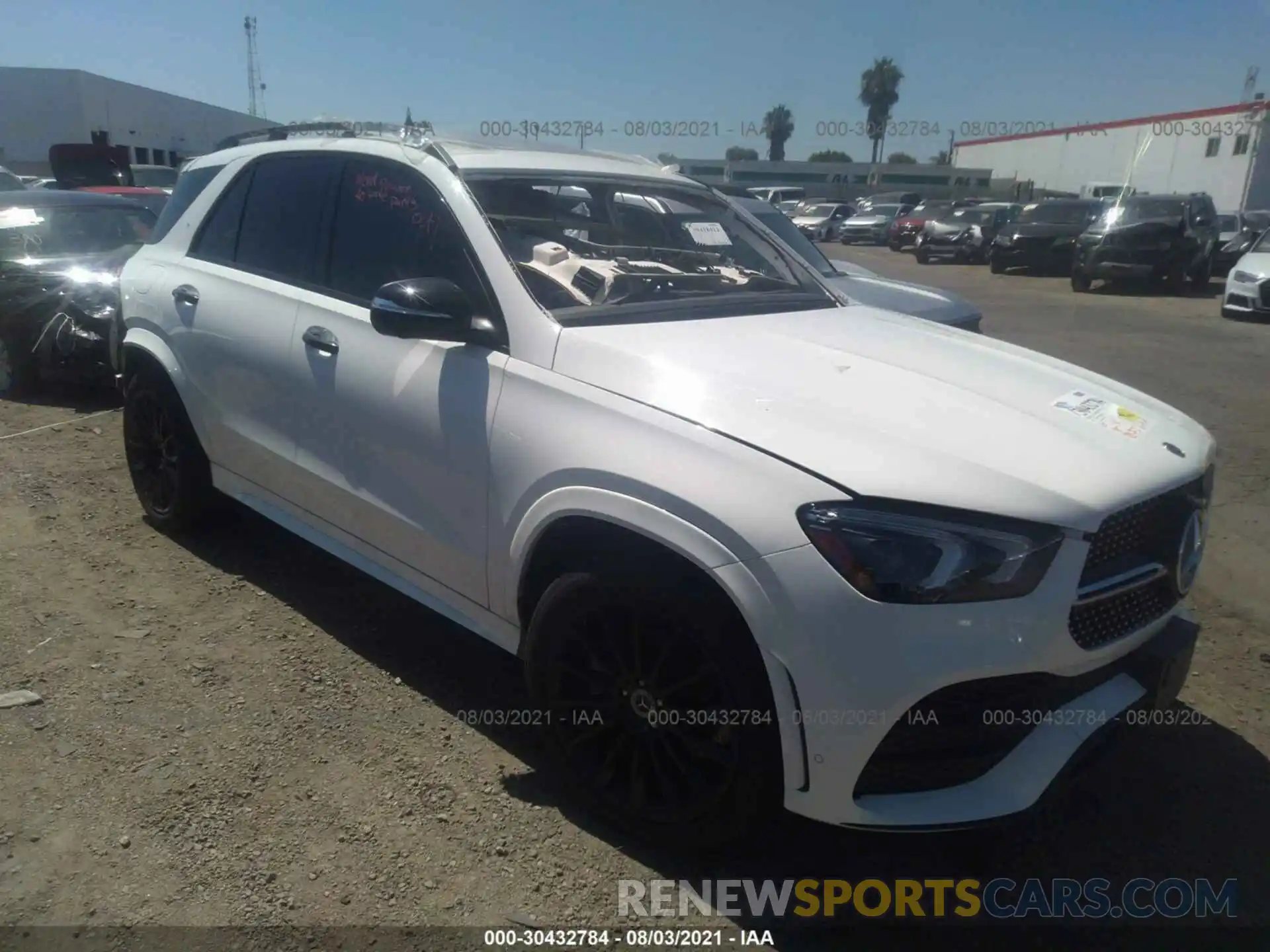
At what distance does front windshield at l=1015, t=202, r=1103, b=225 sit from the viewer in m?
21.5

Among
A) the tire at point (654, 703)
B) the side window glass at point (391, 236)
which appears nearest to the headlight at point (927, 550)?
the tire at point (654, 703)

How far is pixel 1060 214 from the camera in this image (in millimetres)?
21672

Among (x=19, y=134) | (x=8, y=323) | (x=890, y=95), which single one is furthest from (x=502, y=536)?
(x=890, y=95)

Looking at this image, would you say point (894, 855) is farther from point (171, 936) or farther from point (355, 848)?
point (171, 936)

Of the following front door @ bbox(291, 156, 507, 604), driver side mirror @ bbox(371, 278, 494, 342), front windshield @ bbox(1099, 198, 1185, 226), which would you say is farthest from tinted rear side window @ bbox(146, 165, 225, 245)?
front windshield @ bbox(1099, 198, 1185, 226)

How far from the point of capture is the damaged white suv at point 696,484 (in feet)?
6.81

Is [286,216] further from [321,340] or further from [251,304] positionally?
[321,340]

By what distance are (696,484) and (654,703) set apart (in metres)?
0.62

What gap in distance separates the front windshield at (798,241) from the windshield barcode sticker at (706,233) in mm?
2577

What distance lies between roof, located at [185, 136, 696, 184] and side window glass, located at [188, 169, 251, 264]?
0.50 feet

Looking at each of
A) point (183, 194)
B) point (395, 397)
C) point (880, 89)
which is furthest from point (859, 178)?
point (395, 397)

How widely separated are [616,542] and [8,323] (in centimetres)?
671

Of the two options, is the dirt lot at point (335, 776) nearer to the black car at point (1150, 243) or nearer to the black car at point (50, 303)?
the black car at point (50, 303)

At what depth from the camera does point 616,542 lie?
2.48 meters
